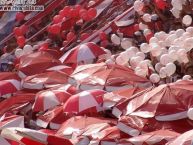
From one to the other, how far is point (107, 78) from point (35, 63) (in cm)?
233

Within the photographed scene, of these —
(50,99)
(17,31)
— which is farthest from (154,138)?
(17,31)

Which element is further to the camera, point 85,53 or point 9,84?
point 85,53

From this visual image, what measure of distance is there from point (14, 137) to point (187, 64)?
3673 millimetres

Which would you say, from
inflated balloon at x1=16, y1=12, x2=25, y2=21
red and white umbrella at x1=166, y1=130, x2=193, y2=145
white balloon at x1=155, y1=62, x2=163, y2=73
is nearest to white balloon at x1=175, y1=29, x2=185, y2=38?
white balloon at x1=155, y1=62, x2=163, y2=73

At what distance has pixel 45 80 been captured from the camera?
13172mm

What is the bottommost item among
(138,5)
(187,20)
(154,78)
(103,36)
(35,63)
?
(154,78)

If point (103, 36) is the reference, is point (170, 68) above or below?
below

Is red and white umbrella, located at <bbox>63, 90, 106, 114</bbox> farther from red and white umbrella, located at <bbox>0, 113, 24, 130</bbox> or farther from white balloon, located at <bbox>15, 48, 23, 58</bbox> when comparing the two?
white balloon, located at <bbox>15, 48, 23, 58</bbox>

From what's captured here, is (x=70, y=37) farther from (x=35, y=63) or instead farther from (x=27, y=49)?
(x=35, y=63)

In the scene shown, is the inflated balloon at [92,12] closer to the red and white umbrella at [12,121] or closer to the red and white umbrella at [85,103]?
the red and white umbrella at [85,103]

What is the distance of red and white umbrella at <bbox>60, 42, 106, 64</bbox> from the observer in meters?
13.8

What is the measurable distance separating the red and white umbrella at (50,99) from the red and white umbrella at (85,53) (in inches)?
59.4

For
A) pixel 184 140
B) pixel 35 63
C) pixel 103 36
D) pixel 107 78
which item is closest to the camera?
pixel 184 140

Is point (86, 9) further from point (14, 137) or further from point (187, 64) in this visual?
point (14, 137)
